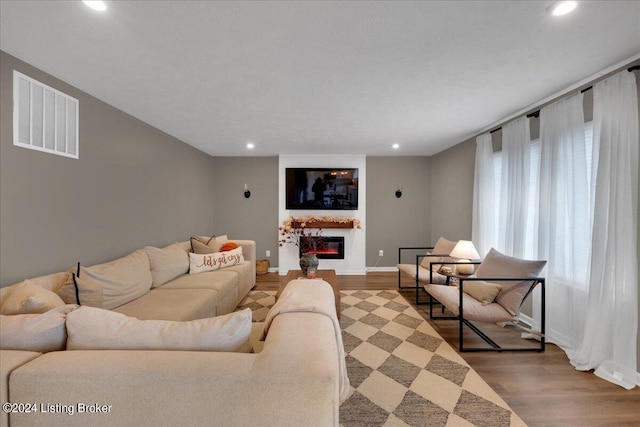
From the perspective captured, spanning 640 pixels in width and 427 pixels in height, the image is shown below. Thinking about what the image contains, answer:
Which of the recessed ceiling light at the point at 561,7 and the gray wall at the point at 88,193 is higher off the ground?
the recessed ceiling light at the point at 561,7

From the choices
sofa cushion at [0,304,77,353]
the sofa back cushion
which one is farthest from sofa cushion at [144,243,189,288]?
sofa cushion at [0,304,77,353]

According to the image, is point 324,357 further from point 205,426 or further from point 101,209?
point 101,209

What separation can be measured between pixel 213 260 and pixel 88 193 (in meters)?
1.56

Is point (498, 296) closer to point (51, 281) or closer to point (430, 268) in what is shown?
point (430, 268)

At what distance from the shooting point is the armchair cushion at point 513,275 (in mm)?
2398

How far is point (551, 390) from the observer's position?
74.4 inches

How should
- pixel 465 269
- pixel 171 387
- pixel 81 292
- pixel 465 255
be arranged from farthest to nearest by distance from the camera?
pixel 465 255
pixel 465 269
pixel 81 292
pixel 171 387

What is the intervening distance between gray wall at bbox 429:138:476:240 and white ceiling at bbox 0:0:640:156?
1298mm

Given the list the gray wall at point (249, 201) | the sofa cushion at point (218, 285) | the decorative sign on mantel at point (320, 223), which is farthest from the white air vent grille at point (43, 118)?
the decorative sign on mantel at point (320, 223)

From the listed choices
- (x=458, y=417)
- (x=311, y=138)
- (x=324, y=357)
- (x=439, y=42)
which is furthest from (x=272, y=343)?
(x=311, y=138)

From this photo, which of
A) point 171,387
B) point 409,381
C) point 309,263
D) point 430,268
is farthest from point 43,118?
point 430,268

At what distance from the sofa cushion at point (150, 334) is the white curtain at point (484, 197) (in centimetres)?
360

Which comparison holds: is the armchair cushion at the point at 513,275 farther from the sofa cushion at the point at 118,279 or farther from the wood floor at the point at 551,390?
the sofa cushion at the point at 118,279

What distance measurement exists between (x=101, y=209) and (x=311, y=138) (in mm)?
2791
